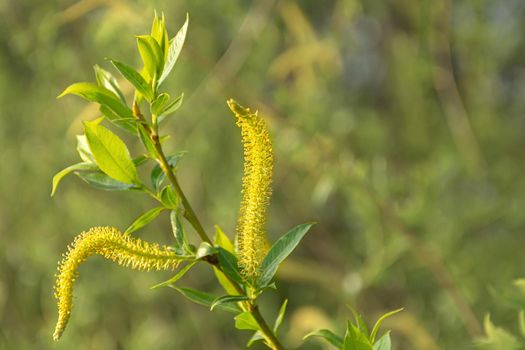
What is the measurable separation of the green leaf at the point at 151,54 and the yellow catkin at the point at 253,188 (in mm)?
78

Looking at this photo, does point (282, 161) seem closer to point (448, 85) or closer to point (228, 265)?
point (448, 85)

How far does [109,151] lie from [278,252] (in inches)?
4.4

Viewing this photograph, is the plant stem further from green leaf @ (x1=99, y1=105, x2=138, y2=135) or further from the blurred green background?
the blurred green background

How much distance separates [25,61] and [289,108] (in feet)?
3.38

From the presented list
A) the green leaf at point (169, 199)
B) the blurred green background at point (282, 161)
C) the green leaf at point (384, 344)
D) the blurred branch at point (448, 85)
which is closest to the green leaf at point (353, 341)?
the green leaf at point (384, 344)

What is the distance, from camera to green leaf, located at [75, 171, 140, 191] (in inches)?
20.0

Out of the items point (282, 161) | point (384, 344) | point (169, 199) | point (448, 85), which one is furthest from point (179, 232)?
point (448, 85)

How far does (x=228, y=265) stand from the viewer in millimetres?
471

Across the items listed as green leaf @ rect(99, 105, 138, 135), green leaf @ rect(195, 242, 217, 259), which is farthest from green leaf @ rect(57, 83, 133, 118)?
green leaf @ rect(195, 242, 217, 259)

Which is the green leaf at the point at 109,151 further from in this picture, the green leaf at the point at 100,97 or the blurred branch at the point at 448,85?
the blurred branch at the point at 448,85

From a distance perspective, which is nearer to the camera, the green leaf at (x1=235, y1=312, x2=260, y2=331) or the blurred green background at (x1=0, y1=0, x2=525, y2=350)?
the green leaf at (x1=235, y1=312, x2=260, y2=331)

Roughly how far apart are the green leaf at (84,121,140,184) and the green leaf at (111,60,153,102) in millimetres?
31

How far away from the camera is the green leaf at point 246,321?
477mm

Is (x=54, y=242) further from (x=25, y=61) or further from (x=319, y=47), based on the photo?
(x=319, y=47)
